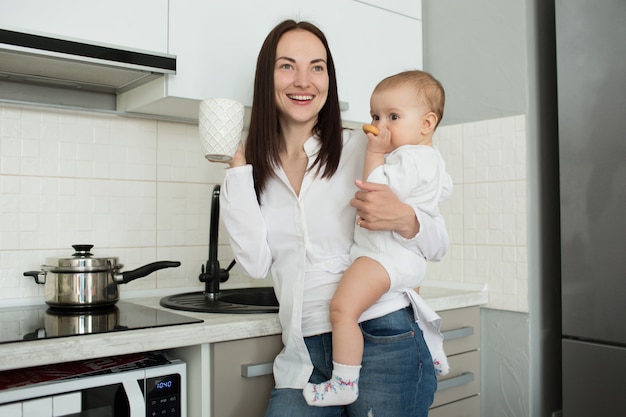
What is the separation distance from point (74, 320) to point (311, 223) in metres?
0.59

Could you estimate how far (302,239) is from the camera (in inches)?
53.3

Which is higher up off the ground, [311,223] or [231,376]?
[311,223]

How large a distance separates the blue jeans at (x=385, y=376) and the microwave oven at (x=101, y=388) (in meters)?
0.22

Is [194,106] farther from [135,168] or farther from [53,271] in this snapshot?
[53,271]

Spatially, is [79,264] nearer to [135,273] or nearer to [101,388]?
[135,273]

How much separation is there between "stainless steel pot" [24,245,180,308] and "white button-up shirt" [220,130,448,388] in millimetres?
371

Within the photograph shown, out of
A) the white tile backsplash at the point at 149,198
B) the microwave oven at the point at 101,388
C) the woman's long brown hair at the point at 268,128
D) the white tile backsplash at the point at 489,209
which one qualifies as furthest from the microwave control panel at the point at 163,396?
the white tile backsplash at the point at 489,209

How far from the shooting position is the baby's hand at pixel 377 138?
1.28 meters

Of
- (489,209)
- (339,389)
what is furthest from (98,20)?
(489,209)

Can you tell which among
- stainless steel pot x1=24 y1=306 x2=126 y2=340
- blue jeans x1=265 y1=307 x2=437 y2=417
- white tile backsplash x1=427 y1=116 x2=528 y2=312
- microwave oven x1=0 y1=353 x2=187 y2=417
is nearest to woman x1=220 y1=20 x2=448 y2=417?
blue jeans x1=265 y1=307 x2=437 y2=417

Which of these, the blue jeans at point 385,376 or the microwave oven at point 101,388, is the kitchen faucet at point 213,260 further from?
the blue jeans at point 385,376

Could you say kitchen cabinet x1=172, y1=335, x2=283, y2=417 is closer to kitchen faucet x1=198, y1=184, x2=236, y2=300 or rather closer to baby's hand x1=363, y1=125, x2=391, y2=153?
kitchen faucet x1=198, y1=184, x2=236, y2=300

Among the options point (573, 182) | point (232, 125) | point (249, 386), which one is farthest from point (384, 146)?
point (573, 182)

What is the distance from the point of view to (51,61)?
1439 millimetres
